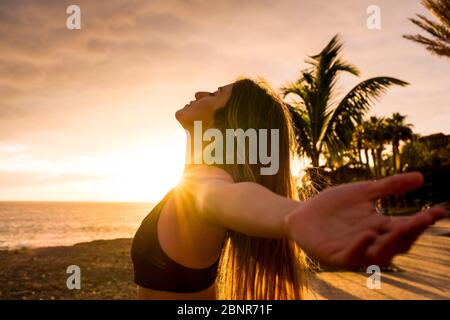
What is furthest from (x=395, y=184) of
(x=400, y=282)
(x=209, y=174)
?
(x=400, y=282)

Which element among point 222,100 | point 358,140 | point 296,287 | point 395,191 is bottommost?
point 296,287

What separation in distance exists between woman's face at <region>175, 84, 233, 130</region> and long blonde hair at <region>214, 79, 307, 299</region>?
0.03 m

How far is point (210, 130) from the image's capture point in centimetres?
218

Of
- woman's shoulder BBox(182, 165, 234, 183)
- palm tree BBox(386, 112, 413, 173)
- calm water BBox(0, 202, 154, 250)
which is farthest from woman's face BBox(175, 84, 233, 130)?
palm tree BBox(386, 112, 413, 173)

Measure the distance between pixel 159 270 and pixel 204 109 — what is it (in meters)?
0.86

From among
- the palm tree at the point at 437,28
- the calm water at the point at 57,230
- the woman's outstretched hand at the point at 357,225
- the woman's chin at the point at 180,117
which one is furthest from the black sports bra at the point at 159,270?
the calm water at the point at 57,230

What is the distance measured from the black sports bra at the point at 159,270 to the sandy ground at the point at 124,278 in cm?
99

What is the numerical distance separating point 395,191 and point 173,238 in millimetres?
1075

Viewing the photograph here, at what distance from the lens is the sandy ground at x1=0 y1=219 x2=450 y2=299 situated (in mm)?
8141

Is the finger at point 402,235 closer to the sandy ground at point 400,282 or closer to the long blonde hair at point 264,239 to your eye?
the long blonde hair at point 264,239

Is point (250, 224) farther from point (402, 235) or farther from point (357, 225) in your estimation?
point (402, 235)
